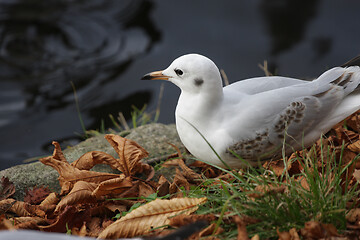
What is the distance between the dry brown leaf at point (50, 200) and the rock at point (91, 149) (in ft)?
0.70

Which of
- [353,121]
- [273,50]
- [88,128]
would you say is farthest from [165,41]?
[353,121]

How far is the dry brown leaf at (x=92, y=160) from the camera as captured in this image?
3181 millimetres

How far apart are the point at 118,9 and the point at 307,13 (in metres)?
2.75

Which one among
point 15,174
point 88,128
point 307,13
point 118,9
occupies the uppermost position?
point 118,9

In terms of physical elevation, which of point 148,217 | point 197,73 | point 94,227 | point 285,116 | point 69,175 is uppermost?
point 197,73

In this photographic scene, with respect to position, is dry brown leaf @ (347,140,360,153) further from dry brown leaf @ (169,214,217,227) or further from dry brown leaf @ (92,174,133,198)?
dry brown leaf @ (92,174,133,198)

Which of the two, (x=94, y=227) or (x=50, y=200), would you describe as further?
(x=50, y=200)

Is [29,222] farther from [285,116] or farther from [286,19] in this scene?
[286,19]

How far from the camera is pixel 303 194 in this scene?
7.78 feet

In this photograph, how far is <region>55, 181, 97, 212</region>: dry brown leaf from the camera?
9.25 ft

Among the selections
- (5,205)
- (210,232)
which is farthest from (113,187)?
(210,232)

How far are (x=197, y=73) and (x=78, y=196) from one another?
41.1 inches

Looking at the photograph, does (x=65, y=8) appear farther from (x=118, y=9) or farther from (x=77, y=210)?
(x=77, y=210)

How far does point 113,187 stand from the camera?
2.93 meters
